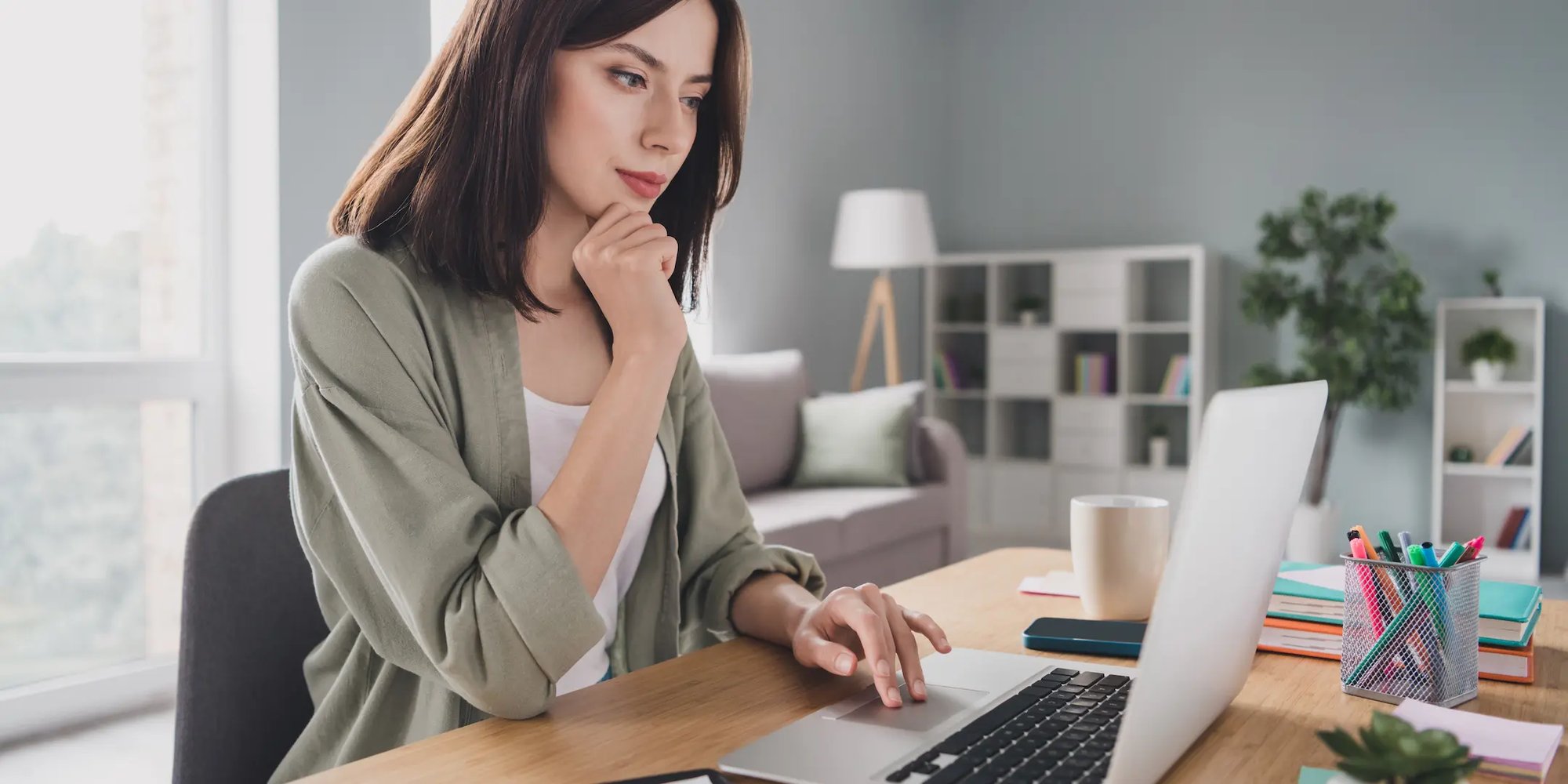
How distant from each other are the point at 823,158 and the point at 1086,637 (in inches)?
182

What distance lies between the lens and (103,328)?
3184 millimetres

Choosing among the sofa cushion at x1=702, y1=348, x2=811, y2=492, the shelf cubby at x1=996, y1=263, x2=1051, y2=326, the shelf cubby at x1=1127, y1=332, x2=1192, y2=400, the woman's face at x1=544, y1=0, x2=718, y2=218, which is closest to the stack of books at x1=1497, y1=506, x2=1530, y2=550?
the shelf cubby at x1=1127, y1=332, x2=1192, y2=400

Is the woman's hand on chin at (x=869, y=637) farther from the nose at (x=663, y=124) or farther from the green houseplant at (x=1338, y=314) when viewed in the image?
the green houseplant at (x=1338, y=314)

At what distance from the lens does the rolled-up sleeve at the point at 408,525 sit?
0.87m

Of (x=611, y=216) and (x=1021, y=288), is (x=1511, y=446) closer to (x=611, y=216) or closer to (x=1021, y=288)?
(x=1021, y=288)

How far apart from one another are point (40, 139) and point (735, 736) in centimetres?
304

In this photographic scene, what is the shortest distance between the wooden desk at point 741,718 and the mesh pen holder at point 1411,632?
0.07 ft

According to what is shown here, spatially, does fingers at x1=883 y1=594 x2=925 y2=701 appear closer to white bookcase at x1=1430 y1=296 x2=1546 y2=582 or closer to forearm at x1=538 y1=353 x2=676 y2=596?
forearm at x1=538 y1=353 x2=676 y2=596

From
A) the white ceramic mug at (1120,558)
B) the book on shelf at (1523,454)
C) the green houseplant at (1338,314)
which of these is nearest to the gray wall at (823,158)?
the green houseplant at (1338,314)

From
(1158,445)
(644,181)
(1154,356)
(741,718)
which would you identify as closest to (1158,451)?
(1158,445)

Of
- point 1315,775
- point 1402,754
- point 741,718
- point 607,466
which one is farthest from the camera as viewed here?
point 607,466

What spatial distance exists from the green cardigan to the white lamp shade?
379 cm

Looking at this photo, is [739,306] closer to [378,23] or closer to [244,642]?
[378,23]

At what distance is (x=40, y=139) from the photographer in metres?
3.05
